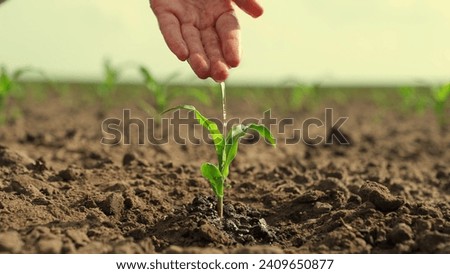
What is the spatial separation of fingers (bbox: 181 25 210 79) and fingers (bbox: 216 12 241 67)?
0.32 ft

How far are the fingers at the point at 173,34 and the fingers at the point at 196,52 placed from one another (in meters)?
0.03

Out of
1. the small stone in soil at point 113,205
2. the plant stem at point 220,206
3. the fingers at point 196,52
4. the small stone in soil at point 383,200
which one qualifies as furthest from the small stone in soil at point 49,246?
the small stone in soil at point 383,200

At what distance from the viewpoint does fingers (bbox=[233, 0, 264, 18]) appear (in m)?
3.05

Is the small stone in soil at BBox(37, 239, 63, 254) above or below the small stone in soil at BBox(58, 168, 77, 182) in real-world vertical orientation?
below

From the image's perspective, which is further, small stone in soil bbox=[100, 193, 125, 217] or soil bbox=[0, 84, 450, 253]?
small stone in soil bbox=[100, 193, 125, 217]

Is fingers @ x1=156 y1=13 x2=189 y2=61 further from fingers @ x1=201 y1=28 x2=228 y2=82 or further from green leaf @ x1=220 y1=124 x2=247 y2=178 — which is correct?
green leaf @ x1=220 y1=124 x2=247 y2=178

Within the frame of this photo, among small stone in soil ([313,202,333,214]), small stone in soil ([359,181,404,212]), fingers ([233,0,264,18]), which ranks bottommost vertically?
small stone in soil ([313,202,333,214])

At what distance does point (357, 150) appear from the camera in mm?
5133

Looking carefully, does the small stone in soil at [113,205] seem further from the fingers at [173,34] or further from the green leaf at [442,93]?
the green leaf at [442,93]

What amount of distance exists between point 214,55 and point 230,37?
13 cm

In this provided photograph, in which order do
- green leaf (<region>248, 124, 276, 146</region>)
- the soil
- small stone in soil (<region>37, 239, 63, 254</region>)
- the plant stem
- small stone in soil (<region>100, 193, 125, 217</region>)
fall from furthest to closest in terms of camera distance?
small stone in soil (<region>100, 193, 125, 217</region>)
the plant stem
green leaf (<region>248, 124, 276, 146</region>)
the soil
small stone in soil (<region>37, 239, 63, 254</region>)

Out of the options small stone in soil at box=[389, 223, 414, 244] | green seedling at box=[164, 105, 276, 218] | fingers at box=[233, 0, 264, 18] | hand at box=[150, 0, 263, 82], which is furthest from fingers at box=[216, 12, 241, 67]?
small stone in soil at box=[389, 223, 414, 244]

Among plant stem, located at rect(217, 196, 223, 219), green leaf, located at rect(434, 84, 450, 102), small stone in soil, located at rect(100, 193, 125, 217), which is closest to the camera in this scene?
plant stem, located at rect(217, 196, 223, 219)
